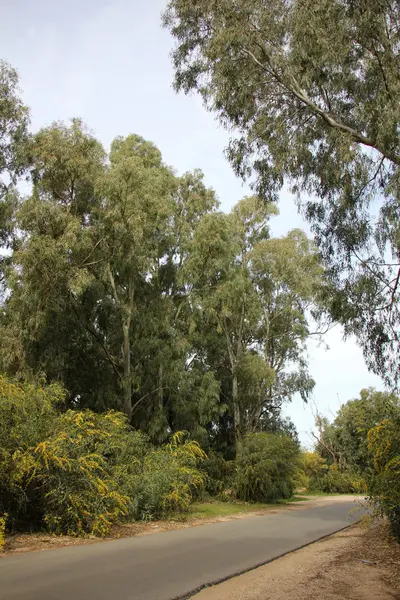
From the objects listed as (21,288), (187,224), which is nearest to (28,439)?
(21,288)

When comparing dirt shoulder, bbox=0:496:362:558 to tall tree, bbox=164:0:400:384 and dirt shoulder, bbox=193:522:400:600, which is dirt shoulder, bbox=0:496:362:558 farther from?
tall tree, bbox=164:0:400:384

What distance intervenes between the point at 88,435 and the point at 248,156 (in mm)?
8080

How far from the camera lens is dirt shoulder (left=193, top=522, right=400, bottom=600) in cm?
470

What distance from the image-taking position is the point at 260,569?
237 inches

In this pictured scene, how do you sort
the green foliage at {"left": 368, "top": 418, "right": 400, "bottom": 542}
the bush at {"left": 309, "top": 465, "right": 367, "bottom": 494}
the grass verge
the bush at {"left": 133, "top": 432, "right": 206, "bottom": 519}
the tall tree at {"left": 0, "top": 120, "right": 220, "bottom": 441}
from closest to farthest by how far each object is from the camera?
1. the green foliage at {"left": 368, "top": 418, "right": 400, "bottom": 542}
2. the bush at {"left": 133, "top": 432, "right": 206, "bottom": 519}
3. the grass verge
4. the tall tree at {"left": 0, "top": 120, "right": 220, "bottom": 441}
5. the bush at {"left": 309, "top": 465, "right": 367, "bottom": 494}

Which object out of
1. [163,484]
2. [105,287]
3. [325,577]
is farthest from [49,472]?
[105,287]

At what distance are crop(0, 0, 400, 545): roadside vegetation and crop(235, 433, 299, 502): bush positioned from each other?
3.1 inches

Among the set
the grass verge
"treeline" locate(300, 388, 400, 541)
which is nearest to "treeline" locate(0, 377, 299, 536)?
the grass verge

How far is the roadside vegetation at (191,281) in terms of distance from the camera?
9031mm

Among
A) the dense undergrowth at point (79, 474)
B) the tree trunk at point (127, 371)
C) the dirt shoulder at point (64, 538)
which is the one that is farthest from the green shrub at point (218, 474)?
the dirt shoulder at point (64, 538)

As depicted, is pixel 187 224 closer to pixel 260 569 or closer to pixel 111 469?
pixel 111 469

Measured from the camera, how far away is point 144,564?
5926 mm

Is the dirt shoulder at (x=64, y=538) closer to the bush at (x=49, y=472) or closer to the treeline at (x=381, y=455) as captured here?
the bush at (x=49, y=472)

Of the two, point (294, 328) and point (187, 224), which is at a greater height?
point (187, 224)
